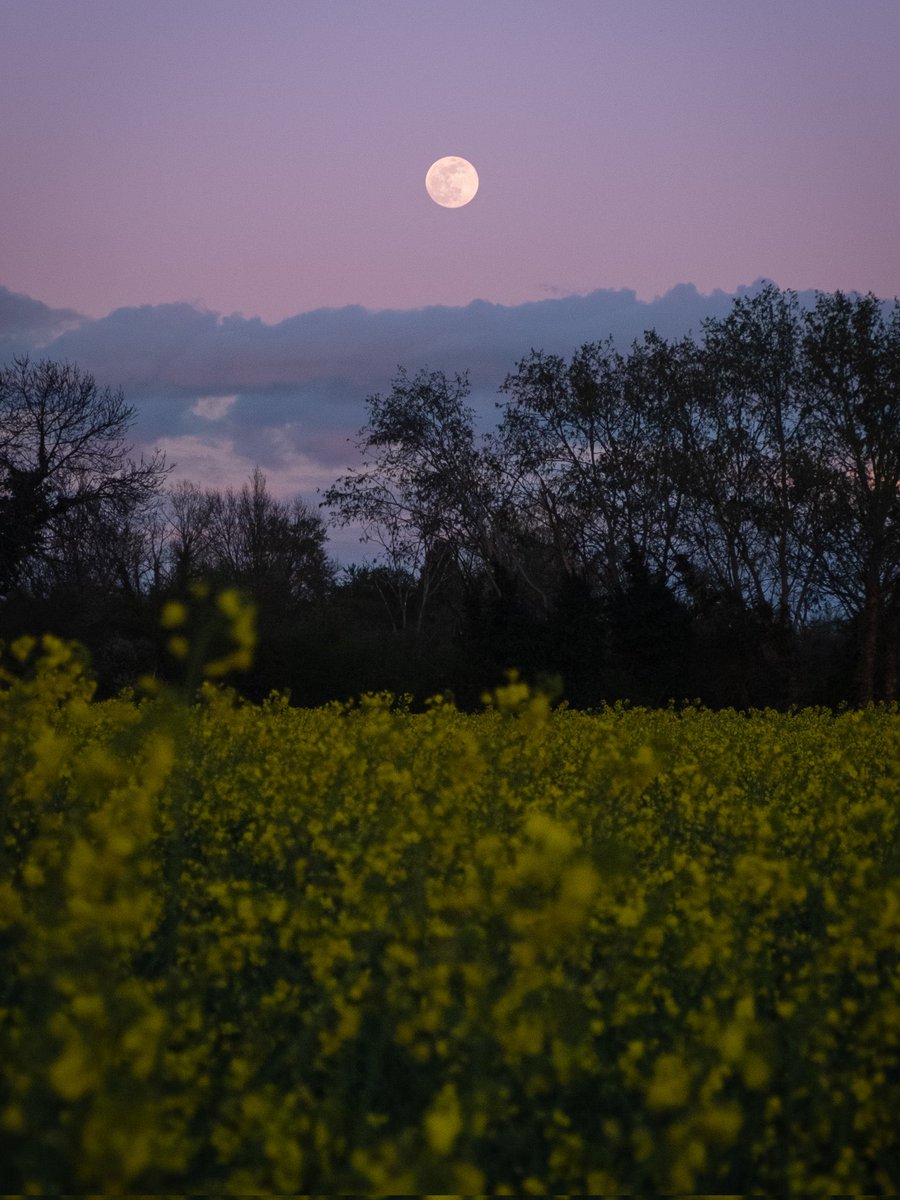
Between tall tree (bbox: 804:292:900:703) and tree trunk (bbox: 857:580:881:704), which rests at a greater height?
tall tree (bbox: 804:292:900:703)

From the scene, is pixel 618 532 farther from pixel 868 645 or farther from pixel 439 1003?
pixel 439 1003

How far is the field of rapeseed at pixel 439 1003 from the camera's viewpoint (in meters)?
2.63

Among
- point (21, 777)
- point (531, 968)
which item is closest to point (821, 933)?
point (531, 968)

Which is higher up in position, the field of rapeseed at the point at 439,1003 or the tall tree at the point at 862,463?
the tall tree at the point at 862,463

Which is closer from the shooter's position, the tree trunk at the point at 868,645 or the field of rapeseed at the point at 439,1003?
the field of rapeseed at the point at 439,1003

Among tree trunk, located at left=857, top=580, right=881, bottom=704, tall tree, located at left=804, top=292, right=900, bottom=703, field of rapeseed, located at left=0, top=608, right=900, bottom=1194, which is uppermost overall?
tall tree, located at left=804, top=292, right=900, bottom=703

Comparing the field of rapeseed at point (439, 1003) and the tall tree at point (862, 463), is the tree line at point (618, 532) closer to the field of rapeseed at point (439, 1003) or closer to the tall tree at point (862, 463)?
the tall tree at point (862, 463)

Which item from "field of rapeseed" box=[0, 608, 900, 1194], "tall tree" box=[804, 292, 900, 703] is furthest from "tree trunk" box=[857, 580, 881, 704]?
"field of rapeseed" box=[0, 608, 900, 1194]

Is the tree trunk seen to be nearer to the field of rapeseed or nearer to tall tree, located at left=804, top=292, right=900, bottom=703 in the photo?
tall tree, located at left=804, top=292, right=900, bottom=703

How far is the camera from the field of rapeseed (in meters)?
2.63

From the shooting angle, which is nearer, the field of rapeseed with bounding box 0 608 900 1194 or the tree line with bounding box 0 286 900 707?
the field of rapeseed with bounding box 0 608 900 1194

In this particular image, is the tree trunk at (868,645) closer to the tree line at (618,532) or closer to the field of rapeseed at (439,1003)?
the tree line at (618,532)

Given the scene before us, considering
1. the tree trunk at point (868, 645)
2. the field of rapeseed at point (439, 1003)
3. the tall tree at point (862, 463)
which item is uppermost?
the tall tree at point (862, 463)

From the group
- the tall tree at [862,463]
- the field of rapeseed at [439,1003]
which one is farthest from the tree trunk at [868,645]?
the field of rapeseed at [439,1003]
